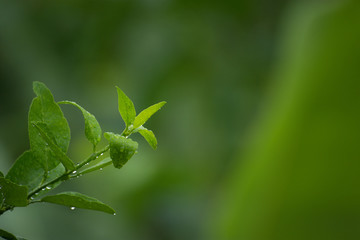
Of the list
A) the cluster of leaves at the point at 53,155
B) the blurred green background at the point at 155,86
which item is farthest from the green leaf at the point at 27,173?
the blurred green background at the point at 155,86

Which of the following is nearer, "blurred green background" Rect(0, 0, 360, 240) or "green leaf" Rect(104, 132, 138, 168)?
"green leaf" Rect(104, 132, 138, 168)

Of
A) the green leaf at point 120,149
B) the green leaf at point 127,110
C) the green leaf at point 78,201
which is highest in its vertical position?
the green leaf at point 127,110

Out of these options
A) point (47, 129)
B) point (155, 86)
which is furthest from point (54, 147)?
point (155, 86)

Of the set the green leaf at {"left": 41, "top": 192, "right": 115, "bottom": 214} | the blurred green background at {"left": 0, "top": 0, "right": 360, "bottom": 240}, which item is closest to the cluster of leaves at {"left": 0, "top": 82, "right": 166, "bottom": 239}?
the green leaf at {"left": 41, "top": 192, "right": 115, "bottom": 214}

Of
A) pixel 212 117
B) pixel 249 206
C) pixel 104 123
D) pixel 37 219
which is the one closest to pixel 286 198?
pixel 249 206

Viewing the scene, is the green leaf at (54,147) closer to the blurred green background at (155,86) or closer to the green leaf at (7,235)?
the green leaf at (7,235)

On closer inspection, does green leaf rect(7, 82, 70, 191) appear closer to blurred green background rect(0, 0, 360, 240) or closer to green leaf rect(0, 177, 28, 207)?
green leaf rect(0, 177, 28, 207)

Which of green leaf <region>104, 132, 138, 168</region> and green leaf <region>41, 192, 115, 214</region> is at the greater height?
green leaf <region>104, 132, 138, 168</region>
